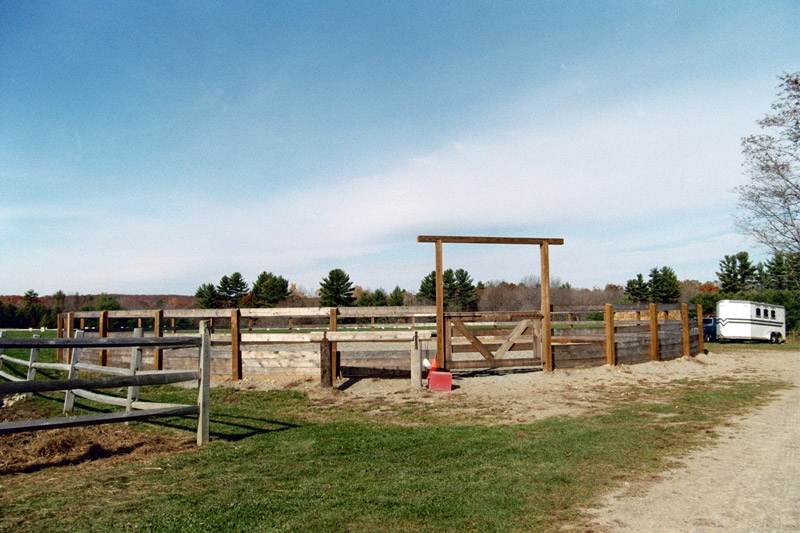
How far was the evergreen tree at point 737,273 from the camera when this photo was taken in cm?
6550

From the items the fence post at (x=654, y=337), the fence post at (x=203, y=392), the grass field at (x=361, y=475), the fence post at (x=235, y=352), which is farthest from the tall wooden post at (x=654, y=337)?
the fence post at (x=203, y=392)

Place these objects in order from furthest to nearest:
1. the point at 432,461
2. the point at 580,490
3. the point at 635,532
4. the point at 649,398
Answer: the point at 649,398 < the point at 432,461 < the point at 580,490 < the point at 635,532

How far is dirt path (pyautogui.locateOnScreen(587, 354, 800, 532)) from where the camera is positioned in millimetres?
3488

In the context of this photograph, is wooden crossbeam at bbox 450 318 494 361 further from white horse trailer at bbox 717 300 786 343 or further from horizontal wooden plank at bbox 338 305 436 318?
white horse trailer at bbox 717 300 786 343

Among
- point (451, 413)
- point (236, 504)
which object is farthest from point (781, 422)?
point (236, 504)

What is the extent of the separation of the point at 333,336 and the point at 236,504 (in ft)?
20.4

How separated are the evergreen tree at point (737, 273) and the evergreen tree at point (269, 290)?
5419cm

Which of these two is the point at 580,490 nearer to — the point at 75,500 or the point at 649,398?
the point at 75,500

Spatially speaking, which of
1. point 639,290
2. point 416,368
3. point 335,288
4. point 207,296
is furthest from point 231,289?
point 416,368

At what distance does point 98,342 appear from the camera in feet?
18.2

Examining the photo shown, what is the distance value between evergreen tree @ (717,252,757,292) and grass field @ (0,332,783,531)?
227 feet

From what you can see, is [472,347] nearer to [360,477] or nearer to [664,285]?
[360,477]

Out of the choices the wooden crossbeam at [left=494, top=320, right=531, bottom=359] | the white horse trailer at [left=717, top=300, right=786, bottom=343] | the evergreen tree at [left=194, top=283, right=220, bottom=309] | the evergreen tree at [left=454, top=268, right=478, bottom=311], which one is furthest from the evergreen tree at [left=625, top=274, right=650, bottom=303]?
the wooden crossbeam at [left=494, top=320, right=531, bottom=359]

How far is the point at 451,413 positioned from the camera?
773 cm
